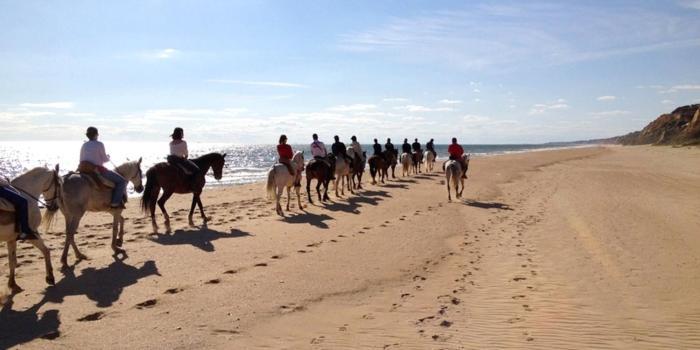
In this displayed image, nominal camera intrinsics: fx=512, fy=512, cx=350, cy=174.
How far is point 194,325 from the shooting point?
5910 mm

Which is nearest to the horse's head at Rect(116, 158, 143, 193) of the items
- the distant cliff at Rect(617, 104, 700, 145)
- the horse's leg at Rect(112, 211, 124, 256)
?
the horse's leg at Rect(112, 211, 124, 256)

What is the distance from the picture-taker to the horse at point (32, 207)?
6988 millimetres

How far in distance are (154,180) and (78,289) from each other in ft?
18.0

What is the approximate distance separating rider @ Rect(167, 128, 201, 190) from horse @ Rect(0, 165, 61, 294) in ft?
14.5

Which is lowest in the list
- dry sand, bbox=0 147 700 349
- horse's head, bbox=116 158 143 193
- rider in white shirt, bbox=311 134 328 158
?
dry sand, bbox=0 147 700 349

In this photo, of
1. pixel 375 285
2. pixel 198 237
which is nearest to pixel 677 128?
pixel 198 237

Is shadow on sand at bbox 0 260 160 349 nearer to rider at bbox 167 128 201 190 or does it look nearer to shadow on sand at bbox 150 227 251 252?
shadow on sand at bbox 150 227 251 252

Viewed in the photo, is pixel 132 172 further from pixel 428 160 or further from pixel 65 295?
pixel 428 160

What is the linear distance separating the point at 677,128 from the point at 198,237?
90041mm

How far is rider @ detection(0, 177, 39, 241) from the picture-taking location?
700cm

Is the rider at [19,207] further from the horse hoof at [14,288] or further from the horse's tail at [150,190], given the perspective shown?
the horse's tail at [150,190]

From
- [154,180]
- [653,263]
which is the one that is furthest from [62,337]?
[653,263]

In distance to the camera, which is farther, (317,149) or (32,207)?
(317,149)

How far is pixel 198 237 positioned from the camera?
11625 millimetres
